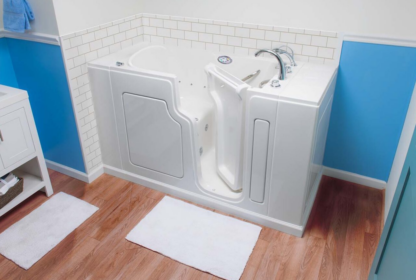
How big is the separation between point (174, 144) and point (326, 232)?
109 cm

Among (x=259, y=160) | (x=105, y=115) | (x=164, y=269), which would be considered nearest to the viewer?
(x=164, y=269)

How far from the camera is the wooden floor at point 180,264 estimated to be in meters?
1.87

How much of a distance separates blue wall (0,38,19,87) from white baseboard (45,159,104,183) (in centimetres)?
67

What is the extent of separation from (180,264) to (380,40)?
177cm

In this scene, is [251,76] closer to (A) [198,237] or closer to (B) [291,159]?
(B) [291,159]

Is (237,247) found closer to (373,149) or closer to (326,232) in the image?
(326,232)

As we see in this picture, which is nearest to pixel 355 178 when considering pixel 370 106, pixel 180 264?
pixel 370 106

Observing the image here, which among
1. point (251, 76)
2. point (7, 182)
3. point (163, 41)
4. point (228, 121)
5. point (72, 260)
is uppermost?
point (163, 41)

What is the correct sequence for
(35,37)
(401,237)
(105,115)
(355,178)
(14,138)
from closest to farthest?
(401,237), (14,138), (35,37), (105,115), (355,178)

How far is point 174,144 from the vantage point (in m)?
2.28

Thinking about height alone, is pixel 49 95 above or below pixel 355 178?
above

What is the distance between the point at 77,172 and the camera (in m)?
2.60

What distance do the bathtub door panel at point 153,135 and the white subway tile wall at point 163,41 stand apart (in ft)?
1.00

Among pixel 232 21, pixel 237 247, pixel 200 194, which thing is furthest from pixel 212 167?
pixel 232 21
